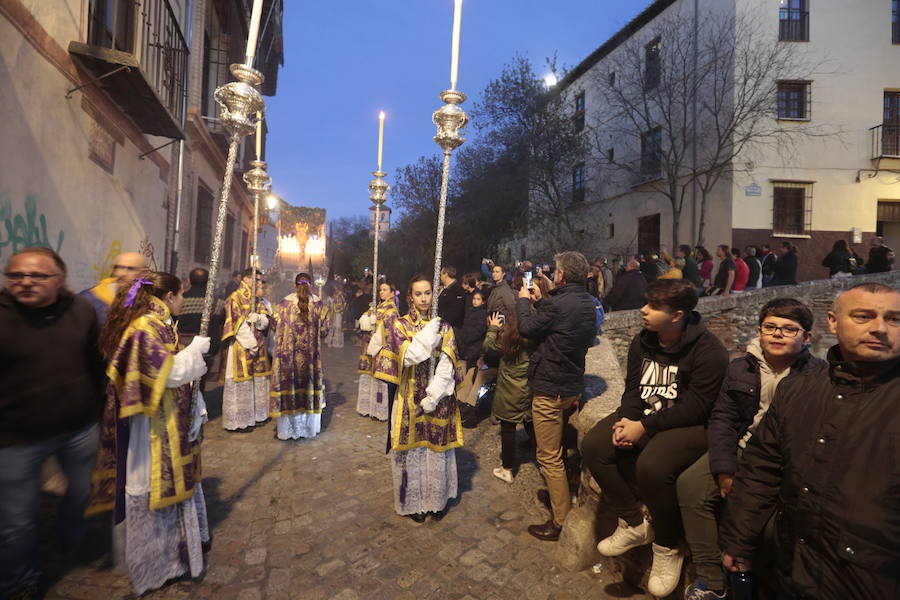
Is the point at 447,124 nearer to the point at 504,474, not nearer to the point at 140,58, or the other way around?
the point at 504,474

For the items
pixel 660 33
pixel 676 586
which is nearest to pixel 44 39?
pixel 676 586

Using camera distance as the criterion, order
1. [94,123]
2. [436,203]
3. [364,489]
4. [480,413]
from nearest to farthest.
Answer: [364,489] → [94,123] → [480,413] → [436,203]

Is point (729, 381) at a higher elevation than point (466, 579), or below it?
higher

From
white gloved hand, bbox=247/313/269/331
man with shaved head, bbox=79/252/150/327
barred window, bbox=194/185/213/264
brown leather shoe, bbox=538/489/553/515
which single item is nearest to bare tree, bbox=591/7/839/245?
barred window, bbox=194/185/213/264

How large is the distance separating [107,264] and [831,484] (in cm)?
763

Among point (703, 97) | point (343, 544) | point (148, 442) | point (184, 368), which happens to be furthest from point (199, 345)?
point (703, 97)

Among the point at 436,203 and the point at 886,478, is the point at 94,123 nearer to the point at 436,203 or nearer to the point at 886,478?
the point at 886,478

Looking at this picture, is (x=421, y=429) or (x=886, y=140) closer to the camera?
(x=421, y=429)

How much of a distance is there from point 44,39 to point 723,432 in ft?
21.2

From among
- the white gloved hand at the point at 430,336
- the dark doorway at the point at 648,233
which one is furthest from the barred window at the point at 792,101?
the white gloved hand at the point at 430,336

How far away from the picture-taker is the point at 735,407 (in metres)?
2.45

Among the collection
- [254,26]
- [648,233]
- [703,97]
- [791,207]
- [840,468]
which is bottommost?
[840,468]

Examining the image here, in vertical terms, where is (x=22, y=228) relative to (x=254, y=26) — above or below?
below

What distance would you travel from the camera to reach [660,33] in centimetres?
1920
